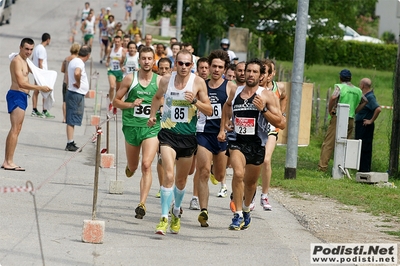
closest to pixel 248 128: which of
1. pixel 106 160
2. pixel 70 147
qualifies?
pixel 106 160

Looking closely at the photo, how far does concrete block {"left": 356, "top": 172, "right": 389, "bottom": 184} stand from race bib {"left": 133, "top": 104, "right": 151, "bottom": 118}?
5.73 metres

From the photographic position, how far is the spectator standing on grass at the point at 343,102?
17.7 metres

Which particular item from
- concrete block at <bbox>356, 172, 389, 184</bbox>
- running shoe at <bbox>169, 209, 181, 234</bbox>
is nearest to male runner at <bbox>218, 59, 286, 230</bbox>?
running shoe at <bbox>169, 209, 181, 234</bbox>

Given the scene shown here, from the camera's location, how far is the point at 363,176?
16484 mm

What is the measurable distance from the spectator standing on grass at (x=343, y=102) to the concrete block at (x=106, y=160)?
4.32m

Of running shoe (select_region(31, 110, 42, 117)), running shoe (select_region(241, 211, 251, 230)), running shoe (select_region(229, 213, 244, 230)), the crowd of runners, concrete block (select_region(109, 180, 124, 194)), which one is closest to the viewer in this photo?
the crowd of runners

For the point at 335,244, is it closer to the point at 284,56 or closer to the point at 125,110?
the point at 125,110

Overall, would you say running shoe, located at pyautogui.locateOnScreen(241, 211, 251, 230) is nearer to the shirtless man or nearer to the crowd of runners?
the crowd of runners

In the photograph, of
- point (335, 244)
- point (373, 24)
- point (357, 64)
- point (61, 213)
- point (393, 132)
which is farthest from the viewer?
point (373, 24)

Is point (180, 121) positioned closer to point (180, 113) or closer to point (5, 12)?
point (180, 113)

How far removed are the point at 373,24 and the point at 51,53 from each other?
43.0 metres

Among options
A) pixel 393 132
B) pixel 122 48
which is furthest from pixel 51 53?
pixel 393 132

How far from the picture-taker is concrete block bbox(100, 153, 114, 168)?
16062 mm

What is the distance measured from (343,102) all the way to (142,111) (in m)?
6.64
